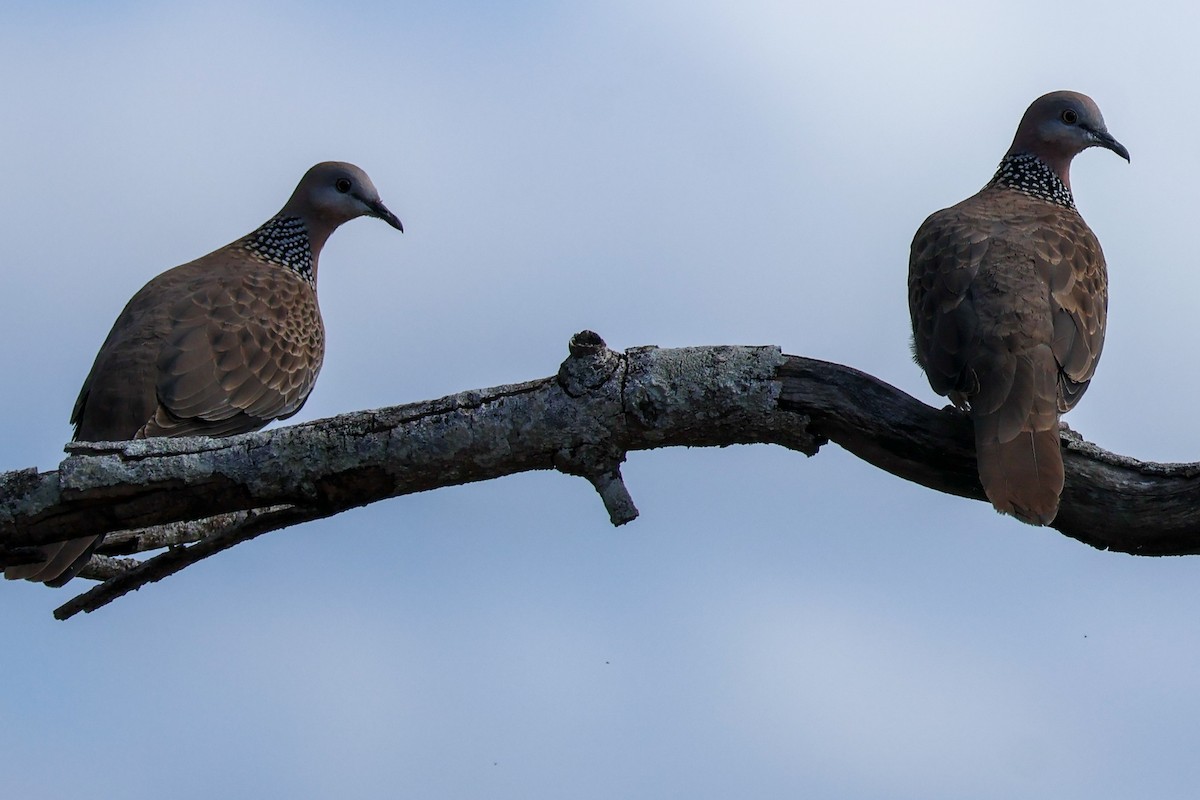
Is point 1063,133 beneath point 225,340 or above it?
above

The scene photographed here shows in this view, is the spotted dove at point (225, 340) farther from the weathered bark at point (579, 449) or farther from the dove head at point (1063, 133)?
the dove head at point (1063, 133)

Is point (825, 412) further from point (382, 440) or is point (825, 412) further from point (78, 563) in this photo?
point (78, 563)

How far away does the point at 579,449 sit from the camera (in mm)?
Result: 3500

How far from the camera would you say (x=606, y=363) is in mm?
3480

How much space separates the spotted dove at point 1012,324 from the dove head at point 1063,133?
0.44m

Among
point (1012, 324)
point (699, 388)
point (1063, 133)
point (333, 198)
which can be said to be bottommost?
point (699, 388)

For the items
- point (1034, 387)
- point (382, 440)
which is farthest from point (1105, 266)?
point (382, 440)

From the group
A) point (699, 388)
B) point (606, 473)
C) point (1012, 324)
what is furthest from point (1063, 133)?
point (606, 473)

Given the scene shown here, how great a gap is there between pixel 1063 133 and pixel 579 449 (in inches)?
123

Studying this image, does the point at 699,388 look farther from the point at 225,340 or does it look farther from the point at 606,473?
the point at 225,340

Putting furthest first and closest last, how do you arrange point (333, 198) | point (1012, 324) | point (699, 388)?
point (333, 198), point (1012, 324), point (699, 388)

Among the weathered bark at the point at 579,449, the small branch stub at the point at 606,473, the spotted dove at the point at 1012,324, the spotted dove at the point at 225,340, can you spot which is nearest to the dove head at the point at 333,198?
the spotted dove at the point at 225,340

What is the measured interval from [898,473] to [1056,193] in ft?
7.80

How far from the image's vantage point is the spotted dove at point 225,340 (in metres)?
5.24
